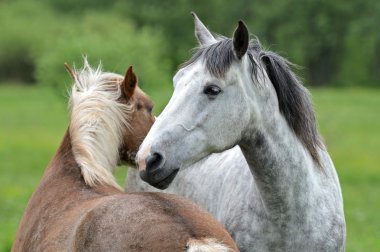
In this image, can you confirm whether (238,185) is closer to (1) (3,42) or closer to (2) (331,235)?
(2) (331,235)

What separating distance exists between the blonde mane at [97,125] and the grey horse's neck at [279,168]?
2.81 ft

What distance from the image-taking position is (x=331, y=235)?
4.79 metres

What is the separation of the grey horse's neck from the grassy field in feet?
11.2

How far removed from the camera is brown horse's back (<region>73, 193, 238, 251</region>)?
3.73 meters

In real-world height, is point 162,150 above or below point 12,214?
above

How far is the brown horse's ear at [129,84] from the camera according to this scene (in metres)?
5.24

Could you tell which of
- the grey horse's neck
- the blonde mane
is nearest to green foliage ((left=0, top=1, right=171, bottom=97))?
the blonde mane

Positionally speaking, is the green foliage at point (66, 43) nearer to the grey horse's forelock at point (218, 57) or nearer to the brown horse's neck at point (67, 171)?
the brown horse's neck at point (67, 171)

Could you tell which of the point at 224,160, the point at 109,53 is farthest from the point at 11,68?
the point at 224,160

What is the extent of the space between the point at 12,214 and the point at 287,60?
7.44m

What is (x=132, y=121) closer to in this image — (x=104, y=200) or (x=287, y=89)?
(x=287, y=89)

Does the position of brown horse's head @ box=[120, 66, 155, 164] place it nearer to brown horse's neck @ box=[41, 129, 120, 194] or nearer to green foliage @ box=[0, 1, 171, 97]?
brown horse's neck @ box=[41, 129, 120, 194]

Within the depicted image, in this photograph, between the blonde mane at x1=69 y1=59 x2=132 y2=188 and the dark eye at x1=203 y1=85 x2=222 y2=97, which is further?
Result: the blonde mane at x1=69 y1=59 x2=132 y2=188

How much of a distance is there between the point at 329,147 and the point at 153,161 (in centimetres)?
1634
